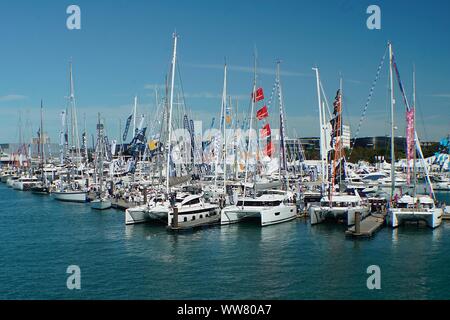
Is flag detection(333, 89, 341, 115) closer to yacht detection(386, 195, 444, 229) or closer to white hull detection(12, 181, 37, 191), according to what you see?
yacht detection(386, 195, 444, 229)

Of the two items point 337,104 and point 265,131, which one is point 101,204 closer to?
point 265,131

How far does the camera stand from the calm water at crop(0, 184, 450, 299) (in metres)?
26.6

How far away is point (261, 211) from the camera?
45.5 metres

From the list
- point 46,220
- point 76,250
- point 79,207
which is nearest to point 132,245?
point 76,250

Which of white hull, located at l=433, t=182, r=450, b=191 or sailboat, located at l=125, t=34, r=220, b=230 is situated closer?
sailboat, located at l=125, t=34, r=220, b=230

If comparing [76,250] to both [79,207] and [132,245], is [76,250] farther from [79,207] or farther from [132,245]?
[79,207]

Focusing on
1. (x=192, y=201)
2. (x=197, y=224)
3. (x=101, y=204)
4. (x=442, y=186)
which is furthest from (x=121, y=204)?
(x=442, y=186)

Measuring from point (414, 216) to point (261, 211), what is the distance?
12656 millimetres

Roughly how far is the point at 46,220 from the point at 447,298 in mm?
40758

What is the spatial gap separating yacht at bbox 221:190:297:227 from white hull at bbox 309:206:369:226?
2931 millimetres

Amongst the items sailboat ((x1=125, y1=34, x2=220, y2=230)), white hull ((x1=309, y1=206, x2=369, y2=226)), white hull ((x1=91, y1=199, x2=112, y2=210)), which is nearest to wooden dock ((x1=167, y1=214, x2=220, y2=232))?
sailboat ((x1=125, y1=34, x2=220, y2=230))

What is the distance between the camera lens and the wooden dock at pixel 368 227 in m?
38.9

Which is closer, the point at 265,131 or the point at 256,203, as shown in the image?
the point at 256,203

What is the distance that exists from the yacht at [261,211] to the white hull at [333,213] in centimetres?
293
